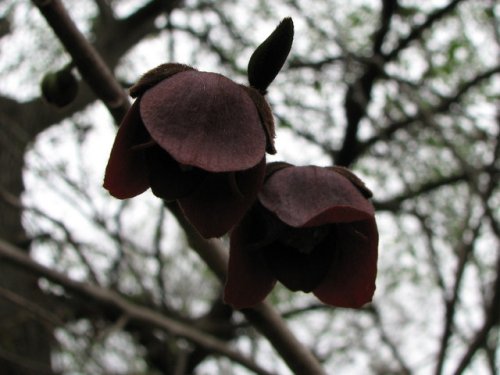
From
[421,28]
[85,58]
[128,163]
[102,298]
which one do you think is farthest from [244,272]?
[421,28]

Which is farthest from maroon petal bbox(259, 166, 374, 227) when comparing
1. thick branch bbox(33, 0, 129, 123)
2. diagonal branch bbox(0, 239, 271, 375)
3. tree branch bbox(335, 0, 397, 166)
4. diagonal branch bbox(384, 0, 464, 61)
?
diagonal branch bbox(384, 0, 464, 61)

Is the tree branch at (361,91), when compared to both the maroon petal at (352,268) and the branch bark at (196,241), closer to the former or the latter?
the branch bark at (196,241)

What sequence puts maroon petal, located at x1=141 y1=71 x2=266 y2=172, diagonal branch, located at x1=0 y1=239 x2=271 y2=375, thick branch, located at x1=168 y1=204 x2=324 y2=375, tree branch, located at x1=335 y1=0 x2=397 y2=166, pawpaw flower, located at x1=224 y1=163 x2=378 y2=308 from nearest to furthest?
maroon petal, located at x1=141 y1=71 x2=266 y2=172 → pawpaw flower, located at x1=224 y1=163 x2=378 y2=308 → thick branch, located at x1=168 y1=204 x2=324 y2=375 → diagonal branch, located at x1=0 y1=239 x2=271 y2=375 → tree branch, located at x1=335 y1=0 x2=397 y2=166

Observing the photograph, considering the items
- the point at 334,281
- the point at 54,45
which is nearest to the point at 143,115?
the point at 334,281

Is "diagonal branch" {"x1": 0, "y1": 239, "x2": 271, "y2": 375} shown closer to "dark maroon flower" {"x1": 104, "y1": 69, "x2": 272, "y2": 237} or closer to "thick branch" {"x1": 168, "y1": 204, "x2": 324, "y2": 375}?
"thick branch" {"x1": 168, "y1": 204, "x2": 324, "y2": 375}

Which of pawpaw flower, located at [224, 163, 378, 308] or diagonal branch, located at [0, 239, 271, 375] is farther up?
pawpaw flower, located at [224, 163, 378, 308]

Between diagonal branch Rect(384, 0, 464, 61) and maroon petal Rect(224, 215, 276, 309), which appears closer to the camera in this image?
maroon petal Rect(224, 215, 276, 309)

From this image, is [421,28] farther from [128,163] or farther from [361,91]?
[128,163]
